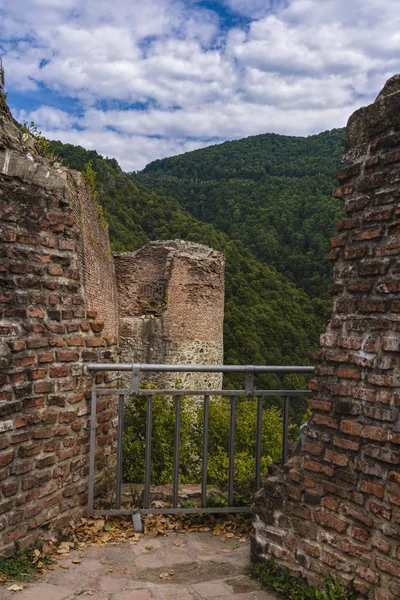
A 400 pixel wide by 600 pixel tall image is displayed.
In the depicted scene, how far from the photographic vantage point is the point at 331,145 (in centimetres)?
6219

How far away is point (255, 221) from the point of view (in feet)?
153

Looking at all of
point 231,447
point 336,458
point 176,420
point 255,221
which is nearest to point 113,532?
point 176,420

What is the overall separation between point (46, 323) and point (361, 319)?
6.49ft

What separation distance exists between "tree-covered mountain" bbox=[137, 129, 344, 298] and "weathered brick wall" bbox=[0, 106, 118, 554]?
28519 mm

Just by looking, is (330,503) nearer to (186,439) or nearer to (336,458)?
(336,458)

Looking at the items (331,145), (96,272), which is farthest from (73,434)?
(331,145)

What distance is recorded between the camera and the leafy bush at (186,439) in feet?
41.1

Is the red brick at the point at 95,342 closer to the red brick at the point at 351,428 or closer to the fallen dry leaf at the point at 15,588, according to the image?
the fallen dry leaf at the point at 15,588

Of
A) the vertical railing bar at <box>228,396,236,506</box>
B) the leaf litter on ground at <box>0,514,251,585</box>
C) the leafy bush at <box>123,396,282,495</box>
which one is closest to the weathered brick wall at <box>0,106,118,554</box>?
the leaf litter on ground at <box>0,514,251,585</box>

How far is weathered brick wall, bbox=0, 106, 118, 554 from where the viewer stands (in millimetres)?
3107

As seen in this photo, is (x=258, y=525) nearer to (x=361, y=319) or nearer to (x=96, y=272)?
(x=361, y=319)

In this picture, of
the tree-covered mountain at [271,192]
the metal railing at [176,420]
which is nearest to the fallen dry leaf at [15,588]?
the metal railing at [176,420]

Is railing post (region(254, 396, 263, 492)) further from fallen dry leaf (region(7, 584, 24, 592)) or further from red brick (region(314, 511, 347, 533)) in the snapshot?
fallen dry leaf (region(7, 584, 24, 592))

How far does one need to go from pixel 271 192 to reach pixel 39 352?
50.9 m
